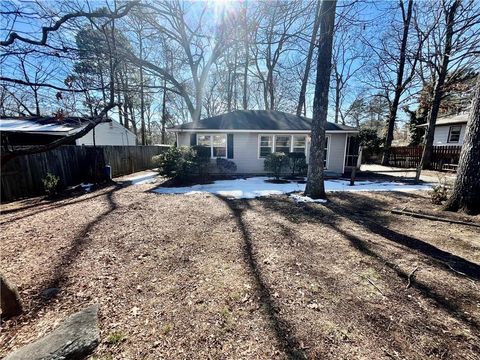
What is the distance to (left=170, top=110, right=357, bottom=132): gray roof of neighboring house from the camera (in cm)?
1170

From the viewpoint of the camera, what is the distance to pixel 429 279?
2744 mm

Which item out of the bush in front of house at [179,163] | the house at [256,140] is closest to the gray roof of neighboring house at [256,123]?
the house at [256,140]

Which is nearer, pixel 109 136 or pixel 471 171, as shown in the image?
pixel 471 171

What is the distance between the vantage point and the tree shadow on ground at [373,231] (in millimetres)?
2457

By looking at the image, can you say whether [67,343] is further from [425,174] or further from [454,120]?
[454,120]

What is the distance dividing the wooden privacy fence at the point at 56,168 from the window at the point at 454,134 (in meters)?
25.5

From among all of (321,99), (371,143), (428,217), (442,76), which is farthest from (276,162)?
(371,143)

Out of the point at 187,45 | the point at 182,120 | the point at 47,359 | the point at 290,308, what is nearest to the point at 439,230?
the point at 290,308

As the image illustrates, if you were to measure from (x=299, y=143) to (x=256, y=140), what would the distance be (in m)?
2.43

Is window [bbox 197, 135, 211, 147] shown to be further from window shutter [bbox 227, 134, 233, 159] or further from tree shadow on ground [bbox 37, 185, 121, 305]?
tree shadow on ground [bbox 37, 185, 121, 305]

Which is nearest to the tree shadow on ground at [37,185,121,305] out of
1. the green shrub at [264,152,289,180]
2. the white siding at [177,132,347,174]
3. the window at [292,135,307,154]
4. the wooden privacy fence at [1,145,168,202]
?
the wooden privacy fence at [1,145,168,202]

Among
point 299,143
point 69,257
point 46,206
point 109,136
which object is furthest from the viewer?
point 109,136

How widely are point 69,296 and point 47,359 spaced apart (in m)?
0.90

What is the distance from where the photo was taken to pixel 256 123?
1239 cm
